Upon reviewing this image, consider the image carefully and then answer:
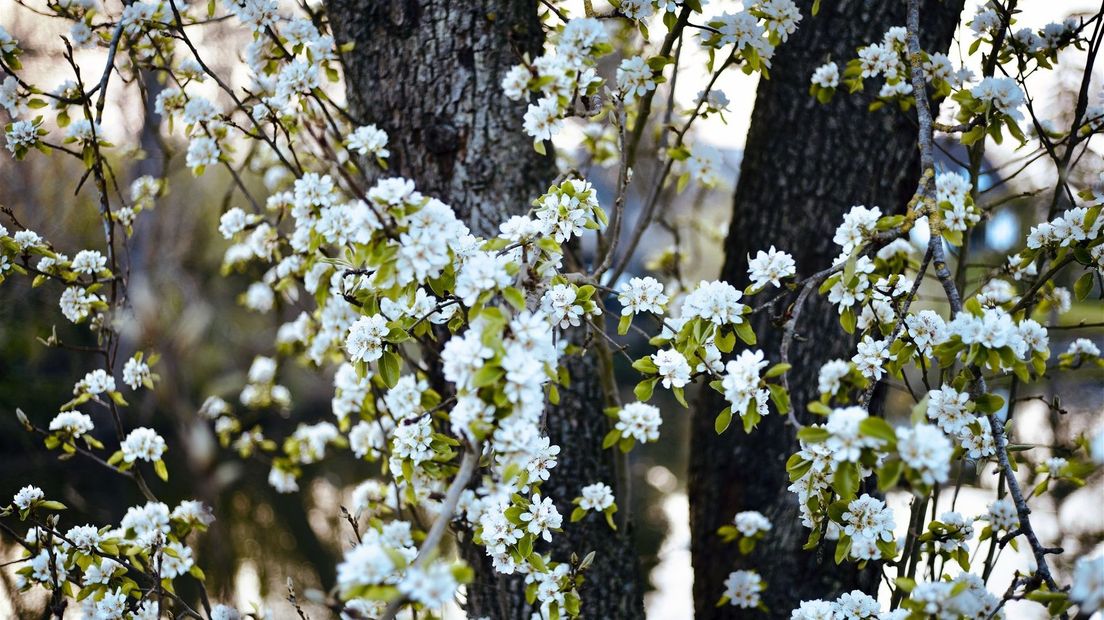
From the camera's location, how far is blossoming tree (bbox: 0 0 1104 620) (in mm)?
1018

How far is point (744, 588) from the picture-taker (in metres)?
2.02

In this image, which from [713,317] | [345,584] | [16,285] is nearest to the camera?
[345,584]

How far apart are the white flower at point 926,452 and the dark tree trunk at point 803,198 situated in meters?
1.15

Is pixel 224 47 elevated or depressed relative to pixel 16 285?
elevated

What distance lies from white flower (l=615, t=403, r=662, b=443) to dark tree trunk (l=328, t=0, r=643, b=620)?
1.59 feet

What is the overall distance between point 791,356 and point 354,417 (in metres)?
5.80

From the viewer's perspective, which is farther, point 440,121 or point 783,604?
point 783,604

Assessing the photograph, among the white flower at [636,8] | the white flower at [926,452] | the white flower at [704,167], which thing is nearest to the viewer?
the white flower at [926,452]

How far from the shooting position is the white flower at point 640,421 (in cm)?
142

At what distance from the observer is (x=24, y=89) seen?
5.74 feet

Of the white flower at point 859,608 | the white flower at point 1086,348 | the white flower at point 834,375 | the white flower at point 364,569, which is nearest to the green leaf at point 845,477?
the white flower at point 834,375

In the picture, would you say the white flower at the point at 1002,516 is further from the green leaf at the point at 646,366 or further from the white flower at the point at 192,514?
the white flower at the point at 192,514

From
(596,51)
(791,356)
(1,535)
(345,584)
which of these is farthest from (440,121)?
(1,535)

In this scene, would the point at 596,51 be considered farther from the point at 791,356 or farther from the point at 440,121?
the point at 791,356
